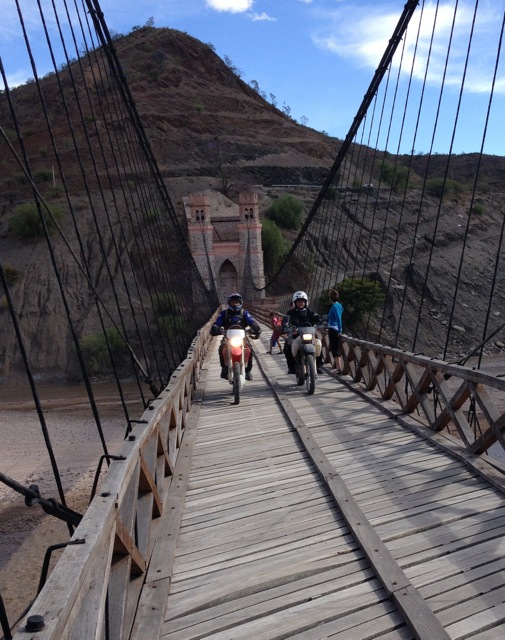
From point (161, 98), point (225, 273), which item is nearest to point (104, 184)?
point (225, 273)

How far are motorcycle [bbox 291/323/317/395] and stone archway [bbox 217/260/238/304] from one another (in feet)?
112

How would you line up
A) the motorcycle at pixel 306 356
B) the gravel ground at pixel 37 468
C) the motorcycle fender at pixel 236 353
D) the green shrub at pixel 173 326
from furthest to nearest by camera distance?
the green shrub at pixel 173 326
the gravel ground at pixel 37 468
the motorcycle at pixel 306 356
the motorcycle fender at pixel 236 353

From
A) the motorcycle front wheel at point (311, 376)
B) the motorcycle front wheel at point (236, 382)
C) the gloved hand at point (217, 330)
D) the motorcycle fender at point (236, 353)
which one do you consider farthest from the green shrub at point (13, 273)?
the motorcycle front wheel at point (311, 376)

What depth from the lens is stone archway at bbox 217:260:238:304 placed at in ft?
136

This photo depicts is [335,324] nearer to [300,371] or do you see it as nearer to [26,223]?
[300,371]

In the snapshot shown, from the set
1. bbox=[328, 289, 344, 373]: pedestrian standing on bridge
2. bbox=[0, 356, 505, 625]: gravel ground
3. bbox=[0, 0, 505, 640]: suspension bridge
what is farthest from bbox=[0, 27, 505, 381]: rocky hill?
bbox=[0, 0, 505, 640]: suspension bridge

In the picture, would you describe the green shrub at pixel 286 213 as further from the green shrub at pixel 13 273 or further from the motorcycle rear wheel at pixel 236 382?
the motorcycle rear wheel at pixel 236 382

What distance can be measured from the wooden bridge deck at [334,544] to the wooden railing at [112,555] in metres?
0.16

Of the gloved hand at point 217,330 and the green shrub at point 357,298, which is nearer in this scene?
the gloved hand at point 217,330

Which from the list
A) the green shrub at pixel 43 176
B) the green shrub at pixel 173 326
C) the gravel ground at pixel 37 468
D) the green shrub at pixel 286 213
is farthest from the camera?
the green shrub at pixel 43 176

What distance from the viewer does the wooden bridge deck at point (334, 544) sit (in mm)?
2059

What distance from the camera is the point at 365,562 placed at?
248 centimetres

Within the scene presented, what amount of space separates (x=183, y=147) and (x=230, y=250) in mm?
28531

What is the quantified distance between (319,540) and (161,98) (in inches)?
3198
